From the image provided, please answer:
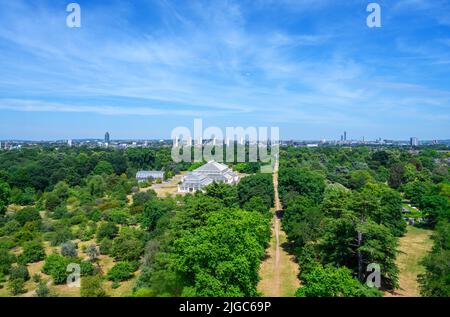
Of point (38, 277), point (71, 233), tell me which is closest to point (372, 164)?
point (71, 233)

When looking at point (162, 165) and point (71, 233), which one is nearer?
point (71, 233)

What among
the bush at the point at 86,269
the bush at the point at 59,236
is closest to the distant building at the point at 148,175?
the bush at the point at 59,236

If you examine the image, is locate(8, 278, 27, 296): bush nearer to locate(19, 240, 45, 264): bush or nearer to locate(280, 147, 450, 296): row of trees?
locate(19, 240, 45, 264): bush

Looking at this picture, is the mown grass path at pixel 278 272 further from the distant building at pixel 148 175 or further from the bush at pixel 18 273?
the distant building at pixel 148 175

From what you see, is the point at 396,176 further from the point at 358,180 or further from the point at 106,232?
the point at 106,232

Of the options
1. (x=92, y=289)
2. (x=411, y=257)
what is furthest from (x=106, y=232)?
(x=411, y=257)
